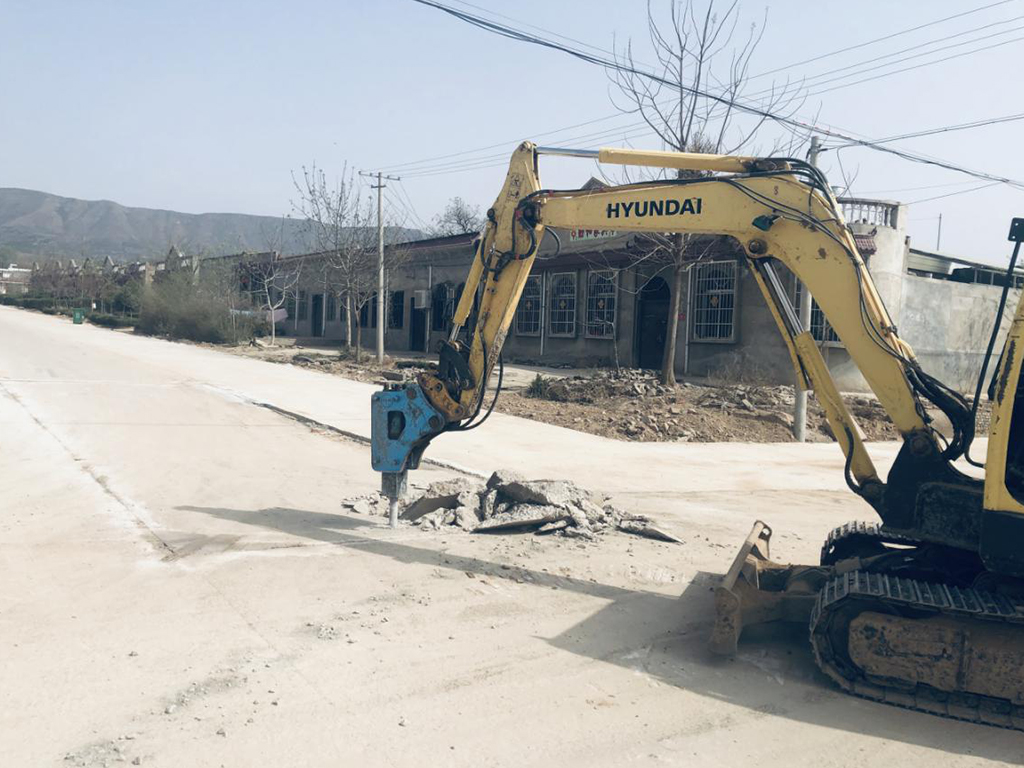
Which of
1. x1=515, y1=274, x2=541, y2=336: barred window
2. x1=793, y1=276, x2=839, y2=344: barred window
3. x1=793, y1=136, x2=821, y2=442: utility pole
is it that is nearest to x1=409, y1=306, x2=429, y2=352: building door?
x1=515, y1=274, x2=541, y2=336: barred window

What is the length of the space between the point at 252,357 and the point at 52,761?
27.4 meters

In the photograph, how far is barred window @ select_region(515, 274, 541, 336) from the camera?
30641mm

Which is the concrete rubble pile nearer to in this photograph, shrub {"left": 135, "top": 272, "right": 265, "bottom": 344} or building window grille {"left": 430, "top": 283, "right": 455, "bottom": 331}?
building window grille {"left": 430, "top": 283, "right": 455, "bottom": 331}

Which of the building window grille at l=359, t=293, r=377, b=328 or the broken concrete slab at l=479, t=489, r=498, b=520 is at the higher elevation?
the building window grille at l=359, t=293, r=377, b=328

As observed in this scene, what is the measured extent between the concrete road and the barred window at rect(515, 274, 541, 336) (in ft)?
66.3

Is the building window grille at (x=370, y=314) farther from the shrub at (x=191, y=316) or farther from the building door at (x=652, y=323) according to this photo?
the building door at (x=652, y=323)

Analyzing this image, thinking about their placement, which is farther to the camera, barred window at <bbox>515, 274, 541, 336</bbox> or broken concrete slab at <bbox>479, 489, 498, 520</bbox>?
barred window at <bbox>515, 274, 541, 336</bbox>

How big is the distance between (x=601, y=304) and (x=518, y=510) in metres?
20.4

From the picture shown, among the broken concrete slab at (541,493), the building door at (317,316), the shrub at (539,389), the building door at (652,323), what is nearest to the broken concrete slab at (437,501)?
the broken concrete slab at (541,493)

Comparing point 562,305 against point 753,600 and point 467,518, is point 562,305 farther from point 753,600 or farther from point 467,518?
point 753,600

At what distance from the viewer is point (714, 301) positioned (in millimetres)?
24125

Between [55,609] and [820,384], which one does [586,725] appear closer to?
[820,384]

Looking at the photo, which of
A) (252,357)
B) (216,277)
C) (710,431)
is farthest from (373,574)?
(216,277)

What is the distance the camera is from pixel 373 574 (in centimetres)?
657
